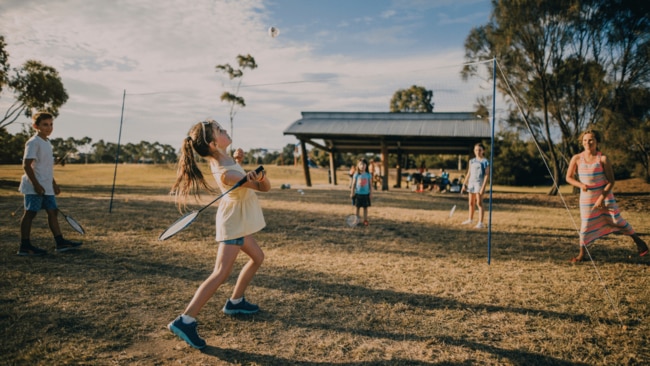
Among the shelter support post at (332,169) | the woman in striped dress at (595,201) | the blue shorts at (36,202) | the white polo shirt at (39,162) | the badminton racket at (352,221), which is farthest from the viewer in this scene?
the shelter support post at (332,169)

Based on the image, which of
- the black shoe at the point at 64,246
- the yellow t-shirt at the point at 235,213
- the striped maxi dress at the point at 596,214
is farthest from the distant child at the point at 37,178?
the striped maxi dress at the point at 596,214

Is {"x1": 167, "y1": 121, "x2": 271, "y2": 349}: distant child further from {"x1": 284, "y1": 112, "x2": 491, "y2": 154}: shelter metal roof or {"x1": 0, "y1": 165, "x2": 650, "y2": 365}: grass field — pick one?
{"x1": 284, "y1": 112, "x2": 491, "y2": 154}: shelter metal roof

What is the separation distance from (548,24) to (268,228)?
63.9ft

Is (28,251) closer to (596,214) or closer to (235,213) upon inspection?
(235,213)

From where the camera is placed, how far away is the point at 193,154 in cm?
345

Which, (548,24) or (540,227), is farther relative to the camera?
(548,24)

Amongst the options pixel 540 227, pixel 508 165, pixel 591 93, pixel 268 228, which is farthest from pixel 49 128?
pixel 508 165

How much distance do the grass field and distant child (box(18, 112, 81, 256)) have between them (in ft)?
1.40

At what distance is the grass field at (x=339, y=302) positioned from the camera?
→ 120 inches

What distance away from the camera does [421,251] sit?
6.80 metres

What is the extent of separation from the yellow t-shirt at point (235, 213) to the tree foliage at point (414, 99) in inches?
1910

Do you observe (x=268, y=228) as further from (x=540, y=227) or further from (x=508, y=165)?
(x=508, y=165)

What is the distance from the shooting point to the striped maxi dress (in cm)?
587

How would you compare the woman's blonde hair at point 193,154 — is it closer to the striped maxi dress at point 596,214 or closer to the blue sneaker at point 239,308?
the blue sneaker at point 239,308
